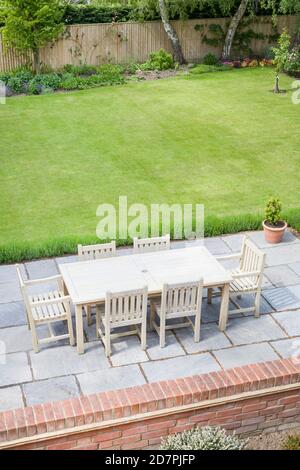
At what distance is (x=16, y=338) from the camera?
7609mm

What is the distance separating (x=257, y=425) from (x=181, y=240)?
4393mm

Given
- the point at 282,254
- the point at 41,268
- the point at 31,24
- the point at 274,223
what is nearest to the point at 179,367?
the point at 41,268

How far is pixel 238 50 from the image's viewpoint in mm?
24531

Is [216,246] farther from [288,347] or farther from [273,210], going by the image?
[288,347]

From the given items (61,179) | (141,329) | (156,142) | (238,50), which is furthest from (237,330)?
(238,50)

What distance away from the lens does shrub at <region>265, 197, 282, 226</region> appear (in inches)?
391

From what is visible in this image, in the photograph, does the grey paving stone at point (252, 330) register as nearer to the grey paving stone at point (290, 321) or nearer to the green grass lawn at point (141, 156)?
the grey paving stone at point (290, 321)

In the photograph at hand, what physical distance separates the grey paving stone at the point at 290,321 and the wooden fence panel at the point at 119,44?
1610cm

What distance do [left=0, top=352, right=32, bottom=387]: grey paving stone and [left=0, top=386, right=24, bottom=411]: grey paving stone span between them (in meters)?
0.11

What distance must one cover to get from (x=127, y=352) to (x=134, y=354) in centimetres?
10

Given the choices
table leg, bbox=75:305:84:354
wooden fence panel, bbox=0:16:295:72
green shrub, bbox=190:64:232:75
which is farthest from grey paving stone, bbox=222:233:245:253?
wooden fence panel, bbox=0:16:295:72

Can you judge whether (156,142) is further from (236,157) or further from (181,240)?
(181,240)

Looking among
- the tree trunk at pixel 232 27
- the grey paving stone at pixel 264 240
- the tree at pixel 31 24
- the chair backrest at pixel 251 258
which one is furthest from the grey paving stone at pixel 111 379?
the tree trunk at pixel 232 27

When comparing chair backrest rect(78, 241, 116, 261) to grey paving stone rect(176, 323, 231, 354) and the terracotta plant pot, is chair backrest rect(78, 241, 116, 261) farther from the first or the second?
the terracotta plant pot
